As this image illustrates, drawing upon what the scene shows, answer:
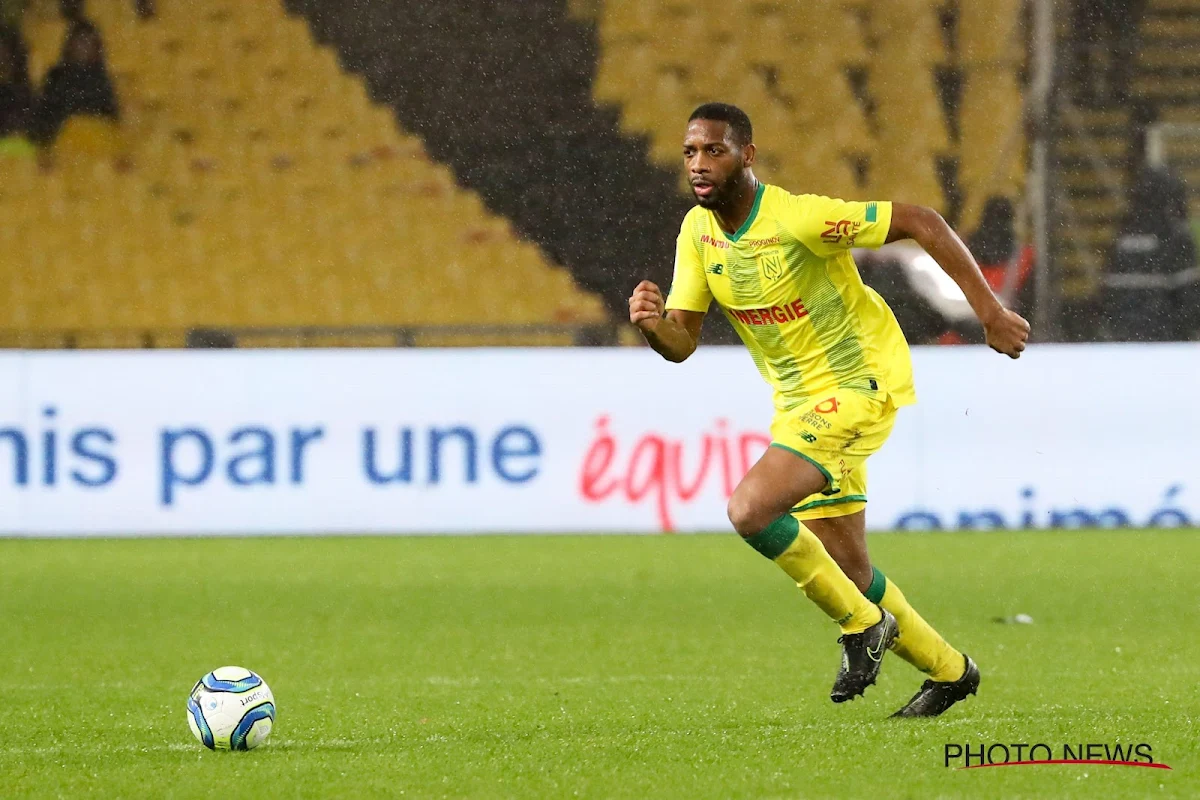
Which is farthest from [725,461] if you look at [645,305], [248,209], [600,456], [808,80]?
[645,305]

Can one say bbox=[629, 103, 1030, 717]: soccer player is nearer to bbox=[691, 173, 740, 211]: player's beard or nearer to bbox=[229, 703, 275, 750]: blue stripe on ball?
bbox=[691, 173, 740, 211]: player's beard

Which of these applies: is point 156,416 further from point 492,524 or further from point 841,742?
point 841,742

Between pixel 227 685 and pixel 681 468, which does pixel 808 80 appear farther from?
pixel 227 685

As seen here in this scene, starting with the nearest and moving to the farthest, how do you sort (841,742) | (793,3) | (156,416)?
(841,742)
(156,416)
(793,3)

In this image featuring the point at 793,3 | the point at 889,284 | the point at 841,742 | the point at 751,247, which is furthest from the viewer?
the point at 793,3

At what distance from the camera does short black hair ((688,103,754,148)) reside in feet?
17.0

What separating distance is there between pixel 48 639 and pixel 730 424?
4.61 meters

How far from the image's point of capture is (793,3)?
14.1m

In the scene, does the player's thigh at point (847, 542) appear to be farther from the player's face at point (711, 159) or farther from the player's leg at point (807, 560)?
the player's face at point (711, 159)

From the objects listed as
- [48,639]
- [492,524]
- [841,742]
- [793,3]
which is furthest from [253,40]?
[841,742]

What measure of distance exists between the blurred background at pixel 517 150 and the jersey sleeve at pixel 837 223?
7.92 m

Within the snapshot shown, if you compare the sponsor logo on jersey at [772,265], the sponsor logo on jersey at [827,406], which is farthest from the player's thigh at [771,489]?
Answer: the sponsor logo on jersey at [772,265]

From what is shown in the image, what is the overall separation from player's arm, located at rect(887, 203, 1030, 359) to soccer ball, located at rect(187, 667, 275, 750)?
2.09 meters

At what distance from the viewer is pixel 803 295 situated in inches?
208
